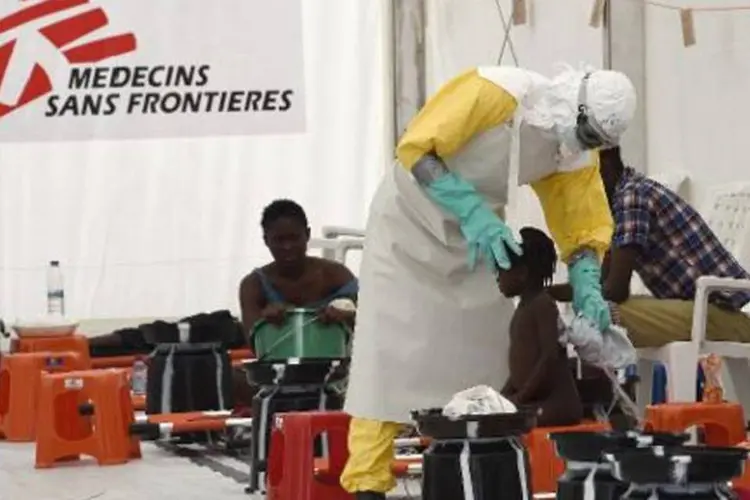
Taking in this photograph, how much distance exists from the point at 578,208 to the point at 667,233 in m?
1.65

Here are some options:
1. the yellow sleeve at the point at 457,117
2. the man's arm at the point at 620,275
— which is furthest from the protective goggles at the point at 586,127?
the man's arm at the point at 620,275

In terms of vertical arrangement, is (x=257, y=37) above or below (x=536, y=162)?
above

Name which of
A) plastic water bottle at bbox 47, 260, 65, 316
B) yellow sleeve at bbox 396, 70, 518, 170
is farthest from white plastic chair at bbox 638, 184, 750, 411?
plastic water bottle at bbox 47, 260, 65, 316

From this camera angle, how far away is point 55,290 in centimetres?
980

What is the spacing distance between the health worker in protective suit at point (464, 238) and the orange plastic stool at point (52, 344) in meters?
4.09

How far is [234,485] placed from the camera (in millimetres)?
5941

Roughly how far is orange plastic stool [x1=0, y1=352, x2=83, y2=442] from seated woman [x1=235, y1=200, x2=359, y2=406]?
129 cm

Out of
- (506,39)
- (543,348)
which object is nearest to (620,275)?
(543,348)

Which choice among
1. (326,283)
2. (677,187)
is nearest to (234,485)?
(326,283)

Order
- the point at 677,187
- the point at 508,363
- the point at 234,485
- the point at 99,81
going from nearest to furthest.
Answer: the point at 508,363
the point at 234,485
the point at 677,187
the point at 99,81

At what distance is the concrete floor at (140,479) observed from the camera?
19.1 ft

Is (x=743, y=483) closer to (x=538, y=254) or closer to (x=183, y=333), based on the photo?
(x=538, y=254)

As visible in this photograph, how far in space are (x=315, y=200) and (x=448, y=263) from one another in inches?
222

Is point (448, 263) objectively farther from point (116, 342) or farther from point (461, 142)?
point (116, 342)
